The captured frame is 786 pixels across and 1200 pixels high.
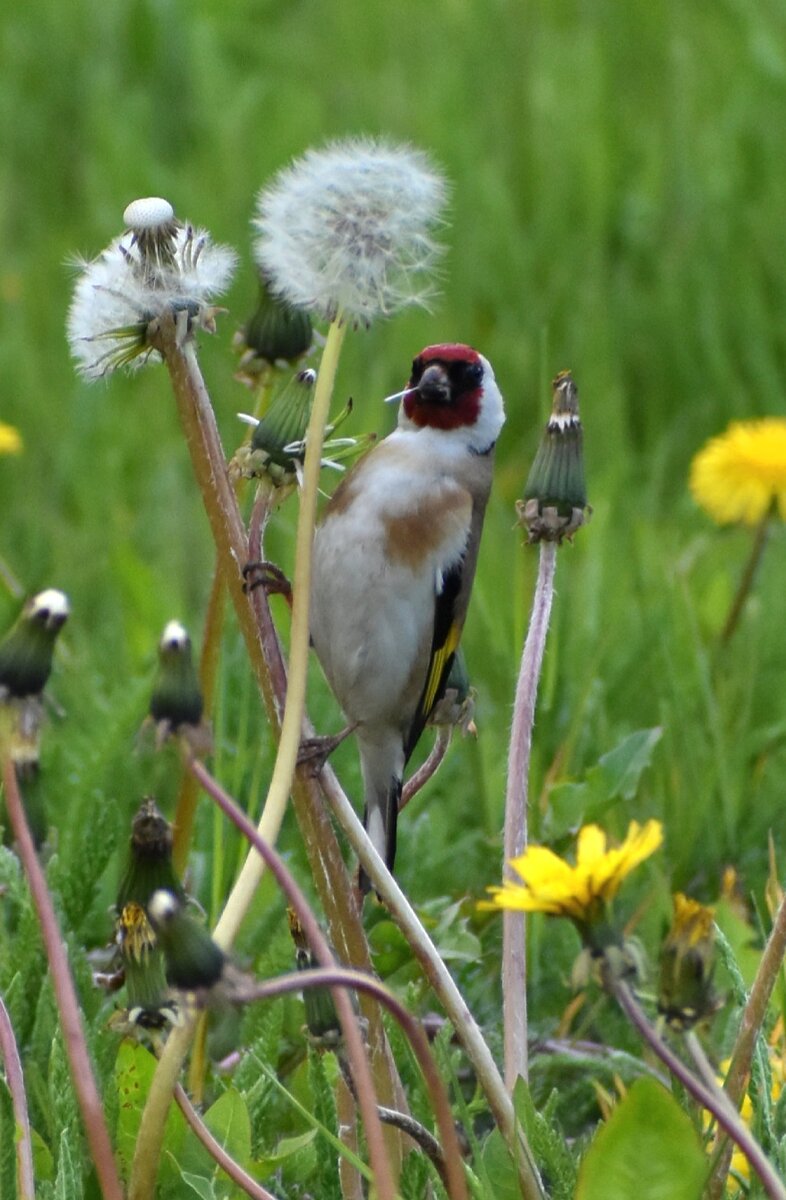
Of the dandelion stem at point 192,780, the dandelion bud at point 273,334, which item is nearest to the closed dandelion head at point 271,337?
the dandelion bud at point 273,334

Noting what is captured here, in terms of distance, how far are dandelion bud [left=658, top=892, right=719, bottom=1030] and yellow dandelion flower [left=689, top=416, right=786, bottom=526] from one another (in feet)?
7.41

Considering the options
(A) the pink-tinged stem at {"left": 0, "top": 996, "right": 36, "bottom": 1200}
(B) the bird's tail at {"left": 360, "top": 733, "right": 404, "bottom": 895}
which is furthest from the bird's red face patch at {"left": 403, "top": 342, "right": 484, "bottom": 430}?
(A) the pink-tinged stem at {"left": 0, "top": 996, "right": 36, "bottom": 1200}

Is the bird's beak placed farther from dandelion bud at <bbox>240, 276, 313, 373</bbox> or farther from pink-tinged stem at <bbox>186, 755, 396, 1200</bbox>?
pink-tinged stem at <bbox>186, 755, 396, 1200</bbox>

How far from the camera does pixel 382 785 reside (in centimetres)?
246

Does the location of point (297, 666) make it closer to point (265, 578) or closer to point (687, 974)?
point (265, 578)

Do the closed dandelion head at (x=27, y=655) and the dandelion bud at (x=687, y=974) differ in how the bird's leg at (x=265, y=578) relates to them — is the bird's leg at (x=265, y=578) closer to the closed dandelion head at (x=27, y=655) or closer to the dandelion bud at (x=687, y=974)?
the closed dandelion head at (x=27, y=655)

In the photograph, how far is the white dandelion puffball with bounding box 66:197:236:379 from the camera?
1.65 metres

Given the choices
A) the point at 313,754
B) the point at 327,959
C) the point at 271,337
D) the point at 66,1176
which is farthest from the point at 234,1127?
the point at 271,337

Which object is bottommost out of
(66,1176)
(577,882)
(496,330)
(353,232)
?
(66,1176)

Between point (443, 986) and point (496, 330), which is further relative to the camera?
point (496, 330)

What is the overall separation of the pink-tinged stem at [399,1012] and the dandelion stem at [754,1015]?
0.86ft

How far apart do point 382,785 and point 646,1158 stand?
38.6 inches

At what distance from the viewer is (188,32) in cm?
635

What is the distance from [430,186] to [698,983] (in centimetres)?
74
